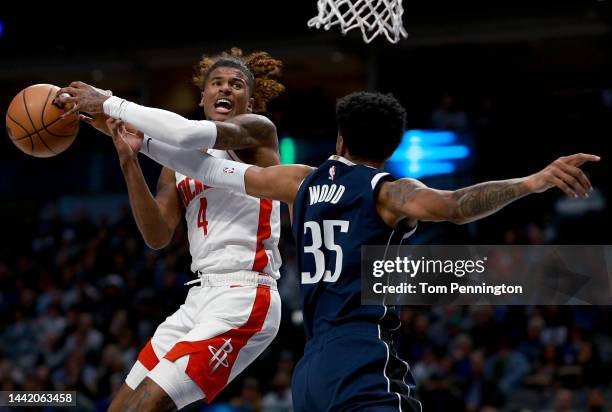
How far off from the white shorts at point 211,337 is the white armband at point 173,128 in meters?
0.70

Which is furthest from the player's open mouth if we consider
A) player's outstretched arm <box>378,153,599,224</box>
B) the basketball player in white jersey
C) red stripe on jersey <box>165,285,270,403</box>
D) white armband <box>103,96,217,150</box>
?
player's outstretched arm <box>378,153,599,224</box>

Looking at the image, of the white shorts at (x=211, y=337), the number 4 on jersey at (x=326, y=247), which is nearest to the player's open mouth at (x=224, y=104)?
the white shorts at (x=211, y=337)

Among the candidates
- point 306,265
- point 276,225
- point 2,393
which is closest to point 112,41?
point 2,393

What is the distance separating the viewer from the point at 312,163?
12.1 meters

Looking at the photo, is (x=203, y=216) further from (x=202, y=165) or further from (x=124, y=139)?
(x=124, y=139)

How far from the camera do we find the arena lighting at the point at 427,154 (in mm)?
11555

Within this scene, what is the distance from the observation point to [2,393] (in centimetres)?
1030

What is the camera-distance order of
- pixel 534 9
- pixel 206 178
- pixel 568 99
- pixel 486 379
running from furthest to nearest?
pixel 534 9 → pixel 568 99 → pixel 486 379 → pixel 206 178

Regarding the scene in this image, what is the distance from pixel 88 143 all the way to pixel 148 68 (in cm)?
189

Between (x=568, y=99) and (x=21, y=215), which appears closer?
(x=568, y=99)

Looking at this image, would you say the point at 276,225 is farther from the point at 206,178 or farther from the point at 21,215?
the point at 21,215

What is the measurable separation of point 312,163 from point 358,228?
8.72 metres

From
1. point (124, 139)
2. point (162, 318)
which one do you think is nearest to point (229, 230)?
point (124, 139)

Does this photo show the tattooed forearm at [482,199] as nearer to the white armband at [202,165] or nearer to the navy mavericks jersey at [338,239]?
the navy mavericks jersey at [338,239]
